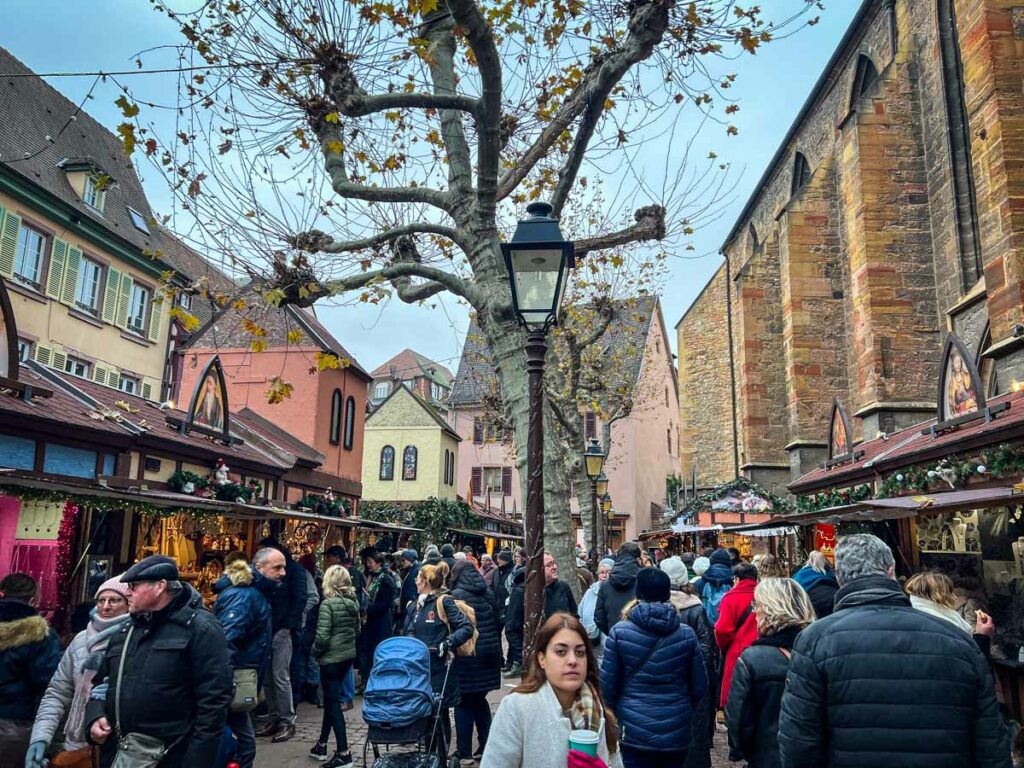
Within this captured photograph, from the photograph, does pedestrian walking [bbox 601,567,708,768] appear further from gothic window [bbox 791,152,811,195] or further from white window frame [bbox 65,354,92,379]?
gothic window [bbox 791,152,811,195]

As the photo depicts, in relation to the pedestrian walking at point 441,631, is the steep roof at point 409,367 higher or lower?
higher

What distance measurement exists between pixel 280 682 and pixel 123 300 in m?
17.2

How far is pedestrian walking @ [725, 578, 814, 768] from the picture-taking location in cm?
407

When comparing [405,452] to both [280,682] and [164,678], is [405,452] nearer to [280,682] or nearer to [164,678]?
[280,682]

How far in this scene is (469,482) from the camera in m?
45.4

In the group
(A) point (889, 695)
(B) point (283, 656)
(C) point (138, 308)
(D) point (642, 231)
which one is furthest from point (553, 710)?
(C) point (138, 308)

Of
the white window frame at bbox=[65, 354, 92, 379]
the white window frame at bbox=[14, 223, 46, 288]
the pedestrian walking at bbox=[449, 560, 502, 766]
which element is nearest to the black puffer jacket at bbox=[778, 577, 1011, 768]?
the pedestrian walking at bbox=[449, 560, 502, 766]

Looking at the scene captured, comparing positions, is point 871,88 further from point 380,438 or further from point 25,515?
point 380,438

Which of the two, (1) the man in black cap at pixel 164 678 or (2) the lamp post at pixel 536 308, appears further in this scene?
(2) the lamp post at pixel 536 308

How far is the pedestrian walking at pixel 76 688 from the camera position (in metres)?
4.27

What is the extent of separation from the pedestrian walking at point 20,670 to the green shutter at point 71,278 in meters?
17.0

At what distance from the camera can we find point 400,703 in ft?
18.9

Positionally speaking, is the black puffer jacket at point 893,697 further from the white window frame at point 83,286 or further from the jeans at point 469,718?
the white window frame at point 83,286

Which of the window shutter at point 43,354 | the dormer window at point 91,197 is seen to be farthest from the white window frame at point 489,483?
the window shutter at point 43,354
